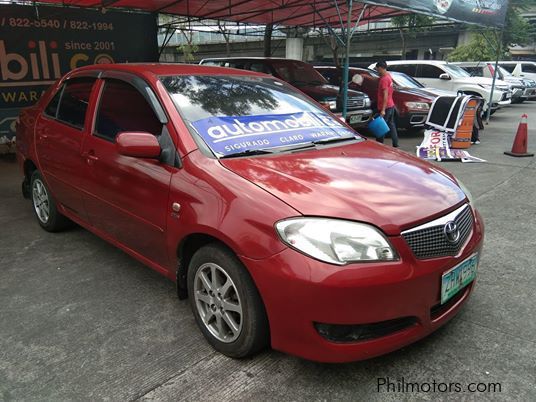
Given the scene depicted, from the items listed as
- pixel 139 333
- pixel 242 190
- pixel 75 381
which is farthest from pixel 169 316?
pixel 242 190

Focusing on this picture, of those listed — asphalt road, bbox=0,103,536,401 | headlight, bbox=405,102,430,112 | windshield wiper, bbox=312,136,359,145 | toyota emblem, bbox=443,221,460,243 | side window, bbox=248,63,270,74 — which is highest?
side window, bbox=248,63,270,74

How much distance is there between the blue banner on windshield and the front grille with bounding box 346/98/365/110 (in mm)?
6492

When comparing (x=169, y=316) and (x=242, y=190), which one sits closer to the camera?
(x=242, y=190)

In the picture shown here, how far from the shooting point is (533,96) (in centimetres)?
2078

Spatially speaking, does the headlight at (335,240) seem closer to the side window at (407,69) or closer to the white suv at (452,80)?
the white suv at (452,80)

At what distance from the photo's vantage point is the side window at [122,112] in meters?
3.08

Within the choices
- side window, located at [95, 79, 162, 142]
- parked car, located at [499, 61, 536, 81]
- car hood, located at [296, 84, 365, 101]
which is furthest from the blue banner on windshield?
parked car, located at [499, 61, 536, 81]

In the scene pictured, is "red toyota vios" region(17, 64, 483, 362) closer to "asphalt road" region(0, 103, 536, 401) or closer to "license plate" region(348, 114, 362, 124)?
"asphalt road" region(0, 103, 536, 401)

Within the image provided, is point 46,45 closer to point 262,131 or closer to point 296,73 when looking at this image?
point 296,73

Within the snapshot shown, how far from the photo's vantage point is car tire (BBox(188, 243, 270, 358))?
2297 mm

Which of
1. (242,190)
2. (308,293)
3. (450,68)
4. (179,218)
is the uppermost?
(450,68)

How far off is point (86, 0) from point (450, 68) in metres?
11.7

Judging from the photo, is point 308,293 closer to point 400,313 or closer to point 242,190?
point 400,313

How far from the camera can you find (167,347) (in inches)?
105
